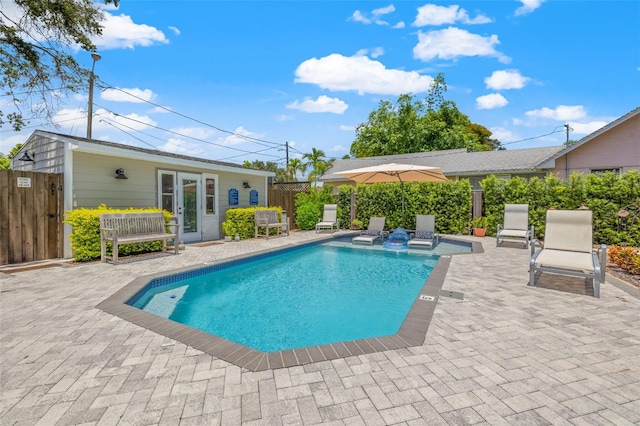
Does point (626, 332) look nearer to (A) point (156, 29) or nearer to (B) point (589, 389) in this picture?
(B) point (589, 389)

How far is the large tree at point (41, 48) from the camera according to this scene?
299 inches

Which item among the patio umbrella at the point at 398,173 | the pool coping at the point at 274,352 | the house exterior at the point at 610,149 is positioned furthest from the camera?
the house exterior at the point at 610,149

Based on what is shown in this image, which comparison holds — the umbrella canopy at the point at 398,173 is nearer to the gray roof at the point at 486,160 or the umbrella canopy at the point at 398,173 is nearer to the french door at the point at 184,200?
the gray roof at the point at 486,160

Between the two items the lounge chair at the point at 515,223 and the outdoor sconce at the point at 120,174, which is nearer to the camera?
the outdoor sconce at the point at 120,174

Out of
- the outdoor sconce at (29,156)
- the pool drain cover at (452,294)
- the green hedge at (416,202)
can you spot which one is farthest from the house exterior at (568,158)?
the outdoor sconce at (29,156)

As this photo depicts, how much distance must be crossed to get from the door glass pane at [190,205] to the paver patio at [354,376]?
690cm

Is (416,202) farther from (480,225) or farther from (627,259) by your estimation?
(627,259)

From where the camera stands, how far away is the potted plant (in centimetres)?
1173

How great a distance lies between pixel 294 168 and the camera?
3406 centimetres

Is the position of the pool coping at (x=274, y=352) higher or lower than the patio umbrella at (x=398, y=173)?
lower

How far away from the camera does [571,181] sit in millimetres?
10336

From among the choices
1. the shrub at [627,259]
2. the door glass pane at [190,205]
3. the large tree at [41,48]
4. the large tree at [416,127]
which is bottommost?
the shrub at [627,259]

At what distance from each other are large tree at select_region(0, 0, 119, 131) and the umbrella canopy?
8244 millimetres

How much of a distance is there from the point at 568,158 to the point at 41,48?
21.0 m
